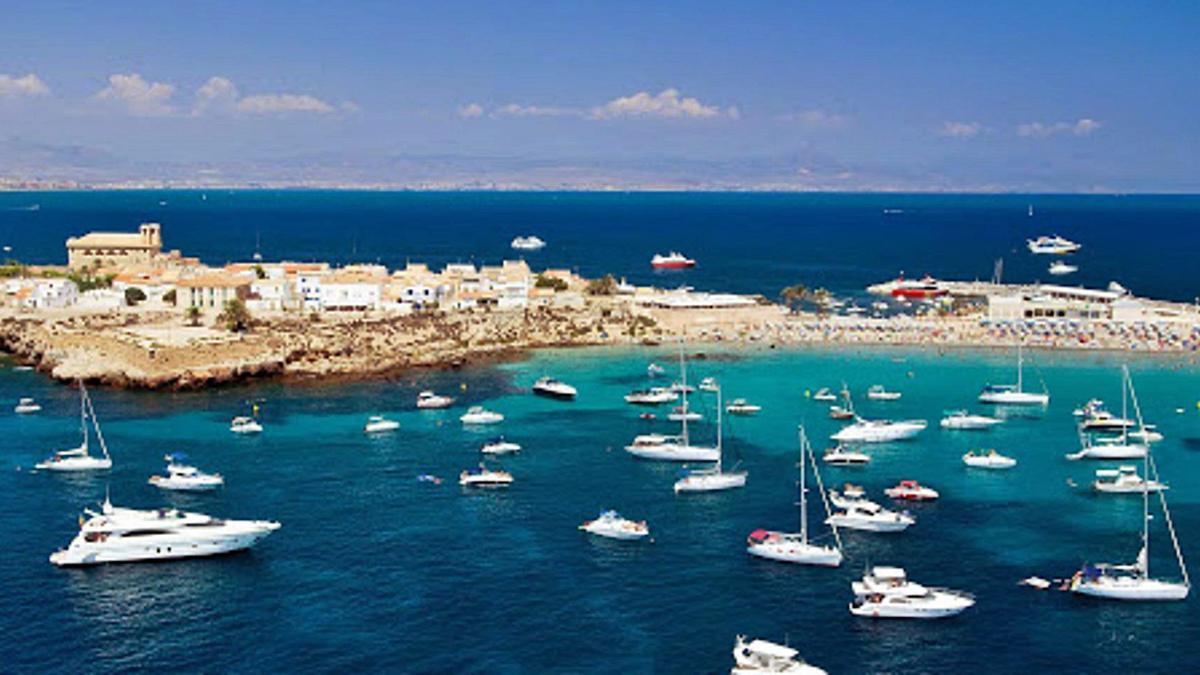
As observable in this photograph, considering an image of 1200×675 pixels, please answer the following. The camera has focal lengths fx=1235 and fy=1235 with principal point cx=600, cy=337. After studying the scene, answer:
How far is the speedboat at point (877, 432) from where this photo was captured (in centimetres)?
7081

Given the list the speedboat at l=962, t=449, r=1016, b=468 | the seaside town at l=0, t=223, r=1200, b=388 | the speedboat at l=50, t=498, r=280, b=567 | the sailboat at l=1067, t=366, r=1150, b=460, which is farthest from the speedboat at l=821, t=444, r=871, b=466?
the seaside town at l=0, t=223, r=1200, b=388

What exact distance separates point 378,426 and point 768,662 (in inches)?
1555

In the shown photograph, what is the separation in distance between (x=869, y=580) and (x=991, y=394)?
135 ft

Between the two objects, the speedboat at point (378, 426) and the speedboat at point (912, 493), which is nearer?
the speedboat at point (912, 493)

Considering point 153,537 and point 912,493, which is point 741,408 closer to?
point 912,493

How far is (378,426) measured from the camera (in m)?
73.2

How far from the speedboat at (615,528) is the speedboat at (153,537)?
1351cm

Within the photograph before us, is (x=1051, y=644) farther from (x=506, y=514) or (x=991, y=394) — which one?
(x=991, y=394)

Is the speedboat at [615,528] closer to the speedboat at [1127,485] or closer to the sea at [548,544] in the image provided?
the sea at [548,544]

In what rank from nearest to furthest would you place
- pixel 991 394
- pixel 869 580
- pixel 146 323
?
pixel 869 580, pixel 991 394, pixel 146 323

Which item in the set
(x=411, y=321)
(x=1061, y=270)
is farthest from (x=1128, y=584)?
(x=1061, y=270)

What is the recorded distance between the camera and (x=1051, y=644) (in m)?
41.7

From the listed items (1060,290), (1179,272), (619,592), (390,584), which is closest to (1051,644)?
(619,592)

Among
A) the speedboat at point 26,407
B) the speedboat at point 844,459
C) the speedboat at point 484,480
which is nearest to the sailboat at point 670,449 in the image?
the speedboat at point 844,459
